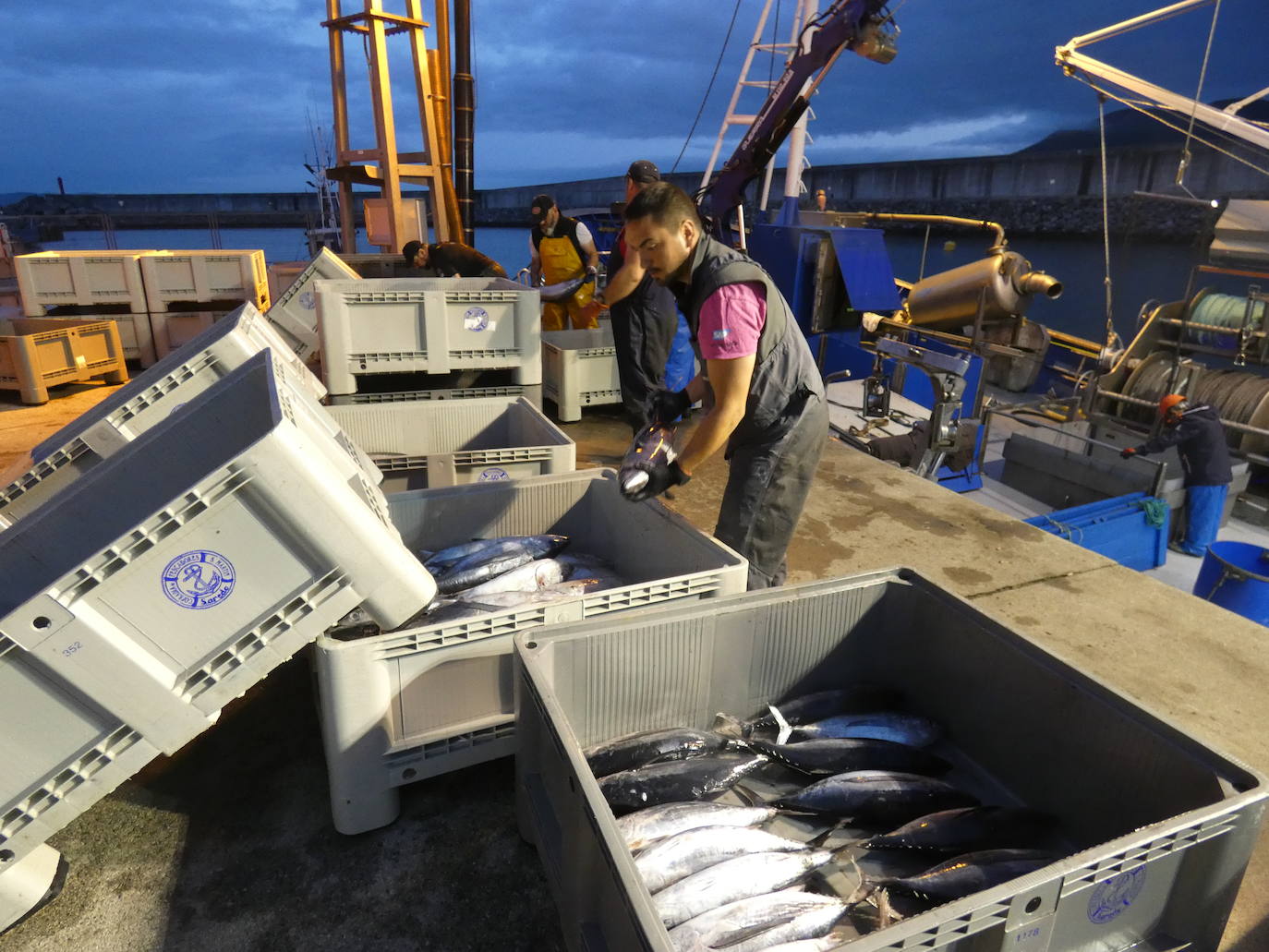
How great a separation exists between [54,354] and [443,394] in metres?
4.71

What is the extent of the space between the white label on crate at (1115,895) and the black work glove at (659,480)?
162cm

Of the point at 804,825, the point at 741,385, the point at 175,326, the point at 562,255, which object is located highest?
the point at 562,255

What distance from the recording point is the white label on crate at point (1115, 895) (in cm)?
145

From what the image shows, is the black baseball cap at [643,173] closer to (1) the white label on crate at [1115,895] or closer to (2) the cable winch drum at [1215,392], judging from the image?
(1) the white label on crate at [1115,895]

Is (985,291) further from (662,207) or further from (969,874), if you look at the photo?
(969,874)

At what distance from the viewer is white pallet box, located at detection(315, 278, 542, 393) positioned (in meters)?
4.40

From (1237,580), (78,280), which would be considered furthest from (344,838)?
(78,280)

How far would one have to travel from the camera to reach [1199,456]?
24.6ft

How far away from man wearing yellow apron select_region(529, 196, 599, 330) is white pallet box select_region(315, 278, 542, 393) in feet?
5.13

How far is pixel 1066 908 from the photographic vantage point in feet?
4.66

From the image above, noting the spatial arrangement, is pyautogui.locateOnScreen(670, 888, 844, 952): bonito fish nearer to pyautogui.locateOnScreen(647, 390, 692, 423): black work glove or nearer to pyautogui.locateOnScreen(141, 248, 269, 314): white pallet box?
pyautogui.locateOnScreen(647, 390, 692, 423): black work glove

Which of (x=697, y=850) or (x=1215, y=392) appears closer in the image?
(x=697, y=850)

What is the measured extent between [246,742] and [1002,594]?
339 centimetres

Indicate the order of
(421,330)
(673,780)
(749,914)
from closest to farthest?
(749,914), (673,780), (421,330)
